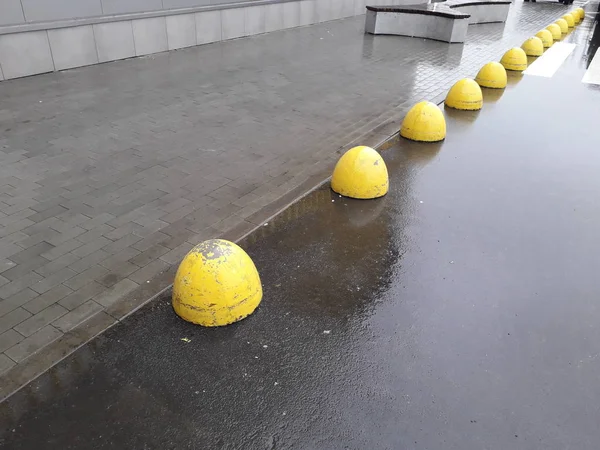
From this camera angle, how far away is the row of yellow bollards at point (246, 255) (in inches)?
157

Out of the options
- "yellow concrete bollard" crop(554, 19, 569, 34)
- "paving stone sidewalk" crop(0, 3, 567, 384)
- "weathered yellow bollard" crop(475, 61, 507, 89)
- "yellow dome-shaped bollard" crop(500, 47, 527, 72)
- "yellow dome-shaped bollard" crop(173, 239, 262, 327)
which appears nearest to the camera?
"yellow dome-shaped bollard" crop(173, 239, 262, 327)

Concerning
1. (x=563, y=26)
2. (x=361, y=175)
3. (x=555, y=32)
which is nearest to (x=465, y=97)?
(x=361, y=175)

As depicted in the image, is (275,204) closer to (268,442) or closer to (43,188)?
(43,188)

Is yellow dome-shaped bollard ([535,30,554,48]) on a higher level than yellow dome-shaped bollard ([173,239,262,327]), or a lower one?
lower

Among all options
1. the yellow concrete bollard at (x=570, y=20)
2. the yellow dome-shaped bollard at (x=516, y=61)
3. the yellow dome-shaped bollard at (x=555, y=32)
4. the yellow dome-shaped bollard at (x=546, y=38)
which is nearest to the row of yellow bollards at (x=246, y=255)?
the yellow dome-shaped bollard at (x=516, y=61)

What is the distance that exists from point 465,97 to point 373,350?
702 centimetres

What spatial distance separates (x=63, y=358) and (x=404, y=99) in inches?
322

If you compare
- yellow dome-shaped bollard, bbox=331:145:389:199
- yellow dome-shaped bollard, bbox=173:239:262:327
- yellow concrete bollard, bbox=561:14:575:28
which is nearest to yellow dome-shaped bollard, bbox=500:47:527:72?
yellow dome-shaped bollard, bbox=331:145:389:199

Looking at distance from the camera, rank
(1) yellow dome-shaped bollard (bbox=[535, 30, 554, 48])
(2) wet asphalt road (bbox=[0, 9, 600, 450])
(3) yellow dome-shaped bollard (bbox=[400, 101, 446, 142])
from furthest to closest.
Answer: (1) yellow dome-shaped bollard (bbox=[535, 30, 554, 48]) < (3) yellow dome-shaped bollard (bbox=[400, 101, 446, 142]) < (2) wet asphalt road (bbox=[0, 9, 600, 450])

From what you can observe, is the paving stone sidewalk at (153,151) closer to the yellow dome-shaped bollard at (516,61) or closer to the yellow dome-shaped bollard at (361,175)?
the yellow dome-shaped bollard at (361,175)

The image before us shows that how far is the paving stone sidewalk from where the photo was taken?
453 centimetres

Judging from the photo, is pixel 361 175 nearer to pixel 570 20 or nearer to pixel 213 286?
pixel 213 286

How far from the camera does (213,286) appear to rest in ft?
13.0

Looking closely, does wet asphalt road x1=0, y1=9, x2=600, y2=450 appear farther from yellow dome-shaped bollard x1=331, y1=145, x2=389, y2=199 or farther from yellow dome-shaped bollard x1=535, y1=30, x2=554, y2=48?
yellow dome-shaped bollard x1=535, y1=30, x2=554, y2=48
